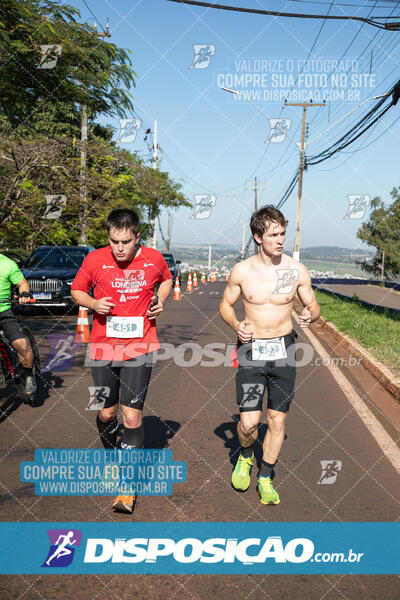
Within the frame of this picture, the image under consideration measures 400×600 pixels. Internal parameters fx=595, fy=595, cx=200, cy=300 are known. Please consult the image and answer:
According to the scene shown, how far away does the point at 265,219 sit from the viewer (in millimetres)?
4262

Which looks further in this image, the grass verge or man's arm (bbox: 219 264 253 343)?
the grass verge

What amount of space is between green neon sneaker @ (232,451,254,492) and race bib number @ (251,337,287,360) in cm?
85

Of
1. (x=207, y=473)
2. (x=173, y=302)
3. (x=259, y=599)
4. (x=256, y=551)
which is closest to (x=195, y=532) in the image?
(x=256, y=551)

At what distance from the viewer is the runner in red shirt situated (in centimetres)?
423

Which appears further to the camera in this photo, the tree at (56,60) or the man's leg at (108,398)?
the tree at (56,60)

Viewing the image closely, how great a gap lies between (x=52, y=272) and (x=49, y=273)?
0.13 m

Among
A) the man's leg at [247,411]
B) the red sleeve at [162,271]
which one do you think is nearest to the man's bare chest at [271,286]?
the man's leg at [247,411]

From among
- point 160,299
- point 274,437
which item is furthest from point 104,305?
point 274,437

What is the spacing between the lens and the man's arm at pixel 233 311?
169 inches

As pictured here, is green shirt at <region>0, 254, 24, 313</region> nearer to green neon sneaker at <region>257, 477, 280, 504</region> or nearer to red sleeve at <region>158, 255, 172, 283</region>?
red sleeve at <region>158, 255, 172, 283</region>

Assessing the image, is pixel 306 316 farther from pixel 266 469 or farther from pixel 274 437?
pixel 266 469

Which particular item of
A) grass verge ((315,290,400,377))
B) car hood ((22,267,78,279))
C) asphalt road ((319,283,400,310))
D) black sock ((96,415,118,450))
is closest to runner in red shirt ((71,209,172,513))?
black sock ((96,415,118,450))

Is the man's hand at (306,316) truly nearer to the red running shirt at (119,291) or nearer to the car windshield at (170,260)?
the red running shirt at (119,291)

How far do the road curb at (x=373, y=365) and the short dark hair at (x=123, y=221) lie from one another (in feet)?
15.5
